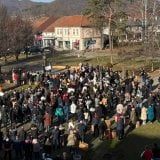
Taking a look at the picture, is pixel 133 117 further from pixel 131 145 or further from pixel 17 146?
pixel 17 146

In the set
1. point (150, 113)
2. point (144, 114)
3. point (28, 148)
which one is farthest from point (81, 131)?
point (150, 113)

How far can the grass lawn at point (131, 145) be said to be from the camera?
937 inches

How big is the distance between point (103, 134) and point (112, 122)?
2.97 meters

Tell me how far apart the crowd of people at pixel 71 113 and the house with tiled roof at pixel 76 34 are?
173 feet

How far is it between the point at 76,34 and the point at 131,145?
70.1 m

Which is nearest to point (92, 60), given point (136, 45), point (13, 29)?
point (136, 45)

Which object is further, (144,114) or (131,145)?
(144,114)

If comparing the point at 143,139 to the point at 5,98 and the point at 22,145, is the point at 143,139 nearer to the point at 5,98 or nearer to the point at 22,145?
the point at 22,145

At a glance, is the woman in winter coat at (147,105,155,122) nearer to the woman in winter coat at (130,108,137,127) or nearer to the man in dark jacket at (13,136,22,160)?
the woman in winter coat at (130,108,137,127)

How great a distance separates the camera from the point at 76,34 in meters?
93.9

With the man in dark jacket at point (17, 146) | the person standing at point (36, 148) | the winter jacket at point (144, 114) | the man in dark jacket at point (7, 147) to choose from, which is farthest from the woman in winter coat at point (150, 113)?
the man in dark jacket at point (7, 147)

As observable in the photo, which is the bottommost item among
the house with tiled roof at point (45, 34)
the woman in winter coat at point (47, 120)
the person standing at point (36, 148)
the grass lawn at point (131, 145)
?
the grass lawn at point (131, 145)

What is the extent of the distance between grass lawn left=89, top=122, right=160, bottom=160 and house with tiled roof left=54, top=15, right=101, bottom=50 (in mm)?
59388

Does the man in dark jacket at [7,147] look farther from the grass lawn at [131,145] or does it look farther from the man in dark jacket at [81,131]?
the grass lawn at [131,145]
